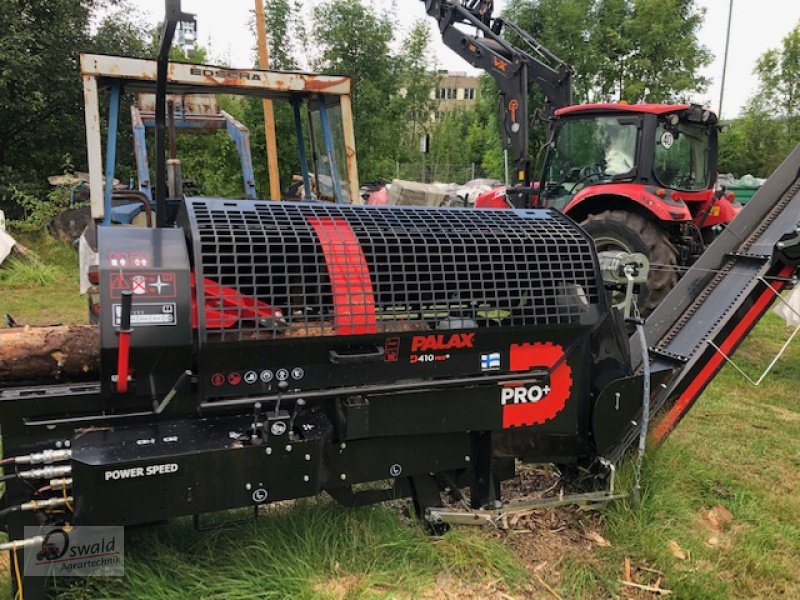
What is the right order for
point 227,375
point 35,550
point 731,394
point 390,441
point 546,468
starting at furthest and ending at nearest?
1. point 731,394
2. point 546,468
3. point 390,441
4. point 227,375
5. point 35,550

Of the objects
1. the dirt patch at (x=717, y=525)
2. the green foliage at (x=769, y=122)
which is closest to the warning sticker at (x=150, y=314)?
the dirt patch at (x=717, y=525)

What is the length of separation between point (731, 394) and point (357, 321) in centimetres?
425

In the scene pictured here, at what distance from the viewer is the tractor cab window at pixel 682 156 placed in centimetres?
676

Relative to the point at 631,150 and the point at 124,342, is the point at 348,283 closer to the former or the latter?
the point at 124,342

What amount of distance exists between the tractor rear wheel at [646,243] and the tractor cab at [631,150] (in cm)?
41

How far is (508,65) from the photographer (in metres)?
8.41

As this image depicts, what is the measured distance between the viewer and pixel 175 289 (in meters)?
2.17

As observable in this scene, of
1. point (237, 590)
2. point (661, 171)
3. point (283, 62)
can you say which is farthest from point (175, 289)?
point (283, 62)

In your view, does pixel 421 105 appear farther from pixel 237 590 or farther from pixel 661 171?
pixel 237 590

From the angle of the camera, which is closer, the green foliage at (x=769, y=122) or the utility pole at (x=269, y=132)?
the utility pole at (x=269, y=132)

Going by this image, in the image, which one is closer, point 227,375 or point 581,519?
point 227,375

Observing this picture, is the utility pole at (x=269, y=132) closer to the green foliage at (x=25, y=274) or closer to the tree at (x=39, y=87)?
the green foliage at (x=25, y=274)

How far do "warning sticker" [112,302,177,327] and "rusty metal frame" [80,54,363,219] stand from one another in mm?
1718

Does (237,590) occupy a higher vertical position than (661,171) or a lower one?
A: lower
